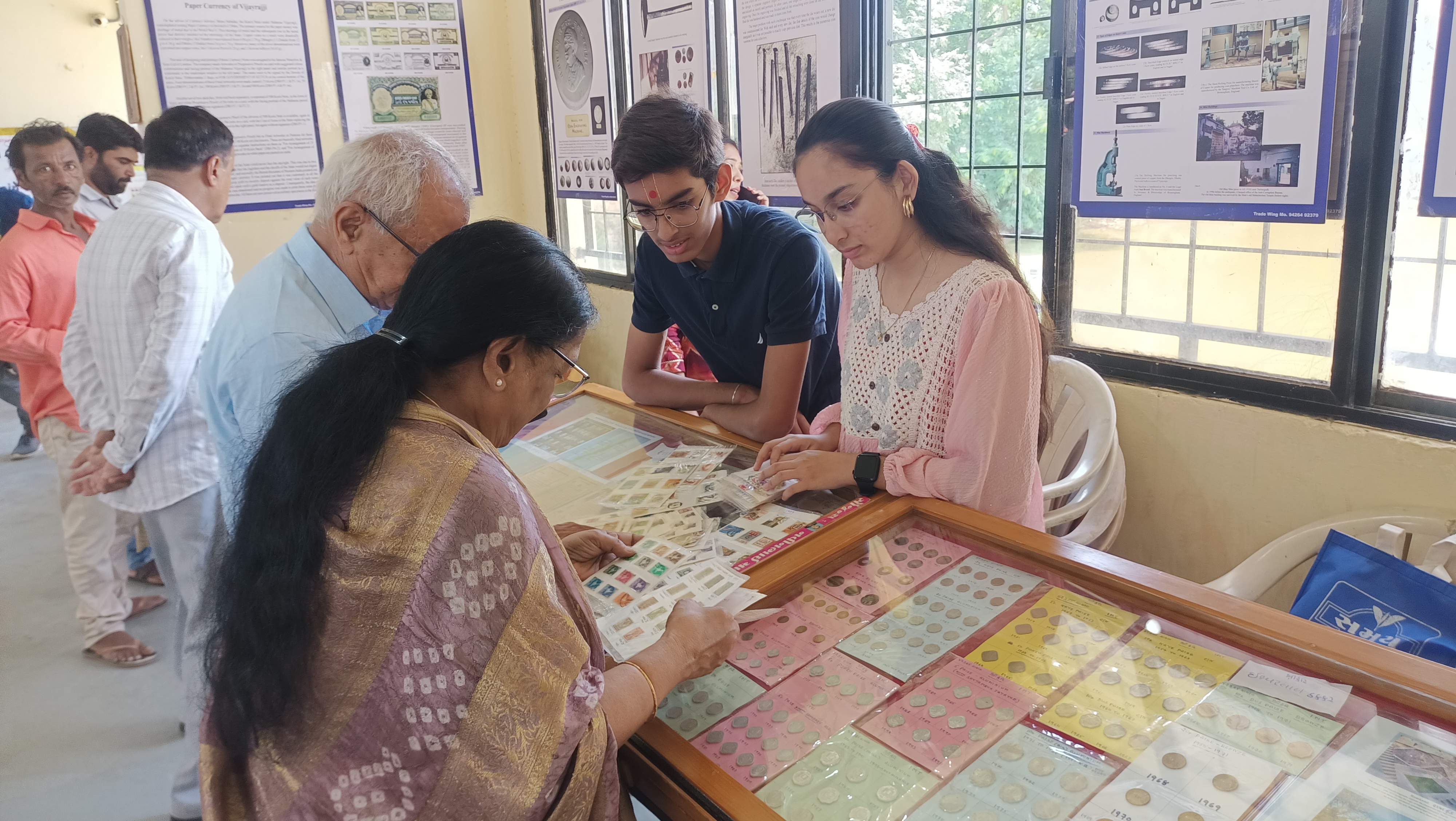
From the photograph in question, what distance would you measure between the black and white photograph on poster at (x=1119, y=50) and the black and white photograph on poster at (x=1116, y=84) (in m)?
0.04

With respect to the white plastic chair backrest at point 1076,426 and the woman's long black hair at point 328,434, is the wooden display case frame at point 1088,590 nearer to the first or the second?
the woman's long black hair at point 328,434

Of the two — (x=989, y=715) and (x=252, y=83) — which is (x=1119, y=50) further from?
(x=252, y=83)

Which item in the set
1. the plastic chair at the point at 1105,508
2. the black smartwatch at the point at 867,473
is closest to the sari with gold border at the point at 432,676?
the black smartwatch at the point at 867,473

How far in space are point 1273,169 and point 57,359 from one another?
4.19m

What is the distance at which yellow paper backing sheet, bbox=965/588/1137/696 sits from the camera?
3.62 ft

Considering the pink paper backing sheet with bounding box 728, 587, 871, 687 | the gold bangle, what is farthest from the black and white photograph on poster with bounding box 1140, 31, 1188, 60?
the gold bangle

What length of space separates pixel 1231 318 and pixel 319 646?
2501mm

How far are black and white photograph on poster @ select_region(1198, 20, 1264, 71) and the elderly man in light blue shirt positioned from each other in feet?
6.53

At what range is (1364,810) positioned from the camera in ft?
2.80

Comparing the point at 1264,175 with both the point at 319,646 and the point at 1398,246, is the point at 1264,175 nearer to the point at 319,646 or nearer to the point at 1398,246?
the point at 1398,246

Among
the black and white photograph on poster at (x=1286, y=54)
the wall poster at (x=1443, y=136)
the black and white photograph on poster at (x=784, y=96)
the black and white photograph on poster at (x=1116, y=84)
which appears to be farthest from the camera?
the black and white photograph on poster at (x=784, y=96)

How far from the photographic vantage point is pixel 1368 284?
219cm

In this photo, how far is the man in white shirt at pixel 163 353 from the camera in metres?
2.46

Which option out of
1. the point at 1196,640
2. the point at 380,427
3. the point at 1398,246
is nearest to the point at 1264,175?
the point at 1398,246
